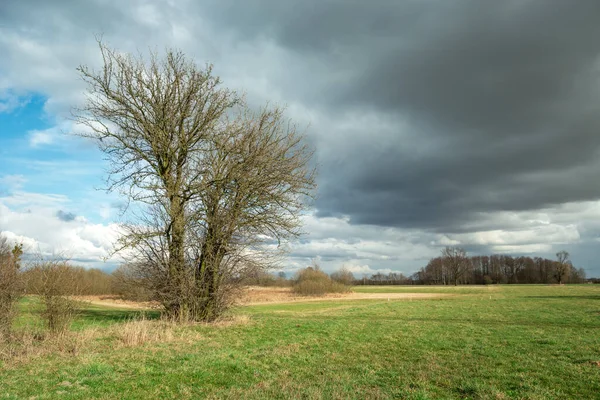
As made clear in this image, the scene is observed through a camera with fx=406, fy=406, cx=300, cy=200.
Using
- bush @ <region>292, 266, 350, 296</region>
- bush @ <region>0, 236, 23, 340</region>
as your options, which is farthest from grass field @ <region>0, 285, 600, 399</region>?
bush @ <region>292, 266, 350, 296</region>

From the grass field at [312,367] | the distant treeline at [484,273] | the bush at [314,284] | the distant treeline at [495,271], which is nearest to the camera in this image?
the grass field at [312,367]

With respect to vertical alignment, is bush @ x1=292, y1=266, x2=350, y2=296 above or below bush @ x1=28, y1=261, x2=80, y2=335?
below

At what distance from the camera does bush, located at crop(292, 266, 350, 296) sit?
217 ft

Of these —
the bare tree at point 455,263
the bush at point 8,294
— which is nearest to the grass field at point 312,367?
the bush at point 8,294

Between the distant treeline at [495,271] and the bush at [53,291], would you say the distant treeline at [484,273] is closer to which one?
the distant treeline at [495,271]

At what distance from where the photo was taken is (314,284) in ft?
218

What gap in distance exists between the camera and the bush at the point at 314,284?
217ft

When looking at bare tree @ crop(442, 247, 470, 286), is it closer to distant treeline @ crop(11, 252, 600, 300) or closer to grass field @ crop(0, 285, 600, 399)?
distant treeline @ crop(11, 252, 600, 300)

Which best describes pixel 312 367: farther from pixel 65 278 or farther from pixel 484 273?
pixel 484 273

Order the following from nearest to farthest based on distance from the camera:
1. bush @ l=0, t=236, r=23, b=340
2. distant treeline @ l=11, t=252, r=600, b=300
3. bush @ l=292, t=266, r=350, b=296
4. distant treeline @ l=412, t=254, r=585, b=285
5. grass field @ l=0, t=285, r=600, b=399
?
grass field @ l=0, t=285, r=600, b=399
bush @ l=0, t=236, r=23, b=340
bush @ l=292, t=266, r=350, b=296
distant treeline @ l=11, t=252, r=600, b=300
distant treeline @ l=412, t=254, r=585, b=285

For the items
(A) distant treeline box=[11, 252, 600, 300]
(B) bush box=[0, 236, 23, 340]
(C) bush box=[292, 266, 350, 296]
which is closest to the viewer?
(B) bush box=[0, 236, 23, 340]

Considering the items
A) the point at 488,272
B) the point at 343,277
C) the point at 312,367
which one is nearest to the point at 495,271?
the point at 488,272

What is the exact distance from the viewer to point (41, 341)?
11.3 m

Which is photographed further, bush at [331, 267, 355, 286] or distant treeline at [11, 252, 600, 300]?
distant treeline at [11, 252, 600, 300]
